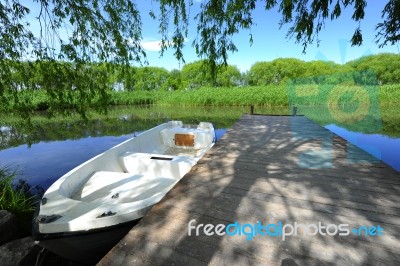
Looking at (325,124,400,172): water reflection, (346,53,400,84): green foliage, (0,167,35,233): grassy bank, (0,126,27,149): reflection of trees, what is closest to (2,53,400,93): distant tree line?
(346,53,400,84): green foliage

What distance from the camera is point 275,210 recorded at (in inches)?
93.9

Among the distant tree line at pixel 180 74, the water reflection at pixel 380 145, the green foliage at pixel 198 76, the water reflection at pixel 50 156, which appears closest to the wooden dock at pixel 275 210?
the distant tree line at pixel 180 74

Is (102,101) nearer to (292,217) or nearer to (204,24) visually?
(204,24)

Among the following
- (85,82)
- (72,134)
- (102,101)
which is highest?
(85,82)

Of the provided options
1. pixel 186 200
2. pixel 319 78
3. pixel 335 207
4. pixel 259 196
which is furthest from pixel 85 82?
pixel 319 78

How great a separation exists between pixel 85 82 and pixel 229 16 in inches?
104

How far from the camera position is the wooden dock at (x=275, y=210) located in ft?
5.91

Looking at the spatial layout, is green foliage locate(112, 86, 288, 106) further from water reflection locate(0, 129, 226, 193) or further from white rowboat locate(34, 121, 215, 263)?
white rowboat locate(34, 121, 215, 263)

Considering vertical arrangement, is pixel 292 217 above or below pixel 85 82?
below

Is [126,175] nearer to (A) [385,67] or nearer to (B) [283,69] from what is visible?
(B) [283,69]

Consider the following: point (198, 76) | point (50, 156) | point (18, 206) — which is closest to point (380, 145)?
point (18, 206)

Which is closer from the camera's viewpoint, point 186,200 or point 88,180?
point 186,200

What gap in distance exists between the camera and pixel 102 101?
12.4ft

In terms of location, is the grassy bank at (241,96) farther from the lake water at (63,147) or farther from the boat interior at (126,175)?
the boat interior at (126,175)
